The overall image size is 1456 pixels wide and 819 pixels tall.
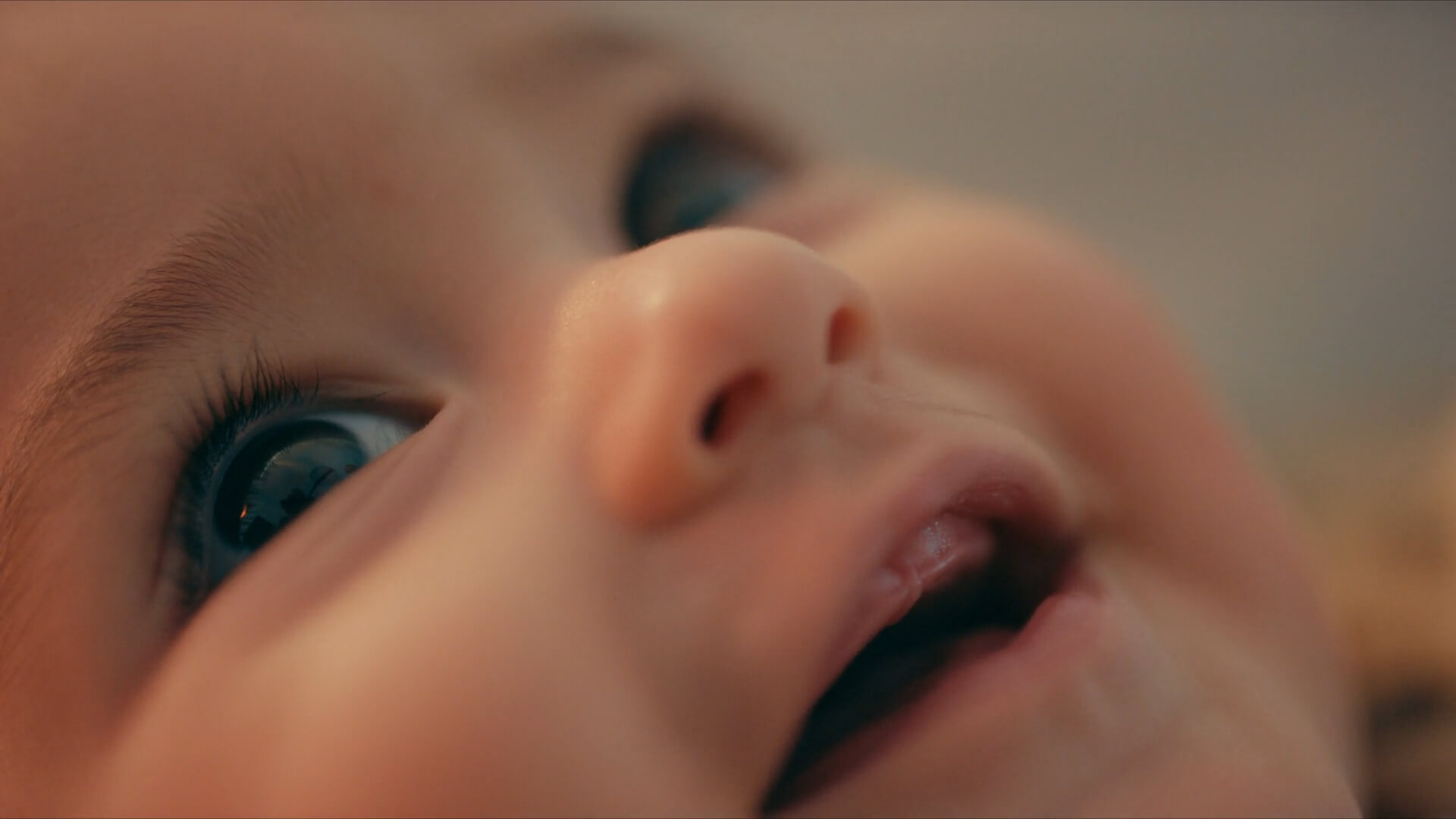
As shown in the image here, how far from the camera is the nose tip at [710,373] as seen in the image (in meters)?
0.25

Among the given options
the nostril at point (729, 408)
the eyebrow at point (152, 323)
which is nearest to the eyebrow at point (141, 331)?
the eyebrow at point (152, 323)

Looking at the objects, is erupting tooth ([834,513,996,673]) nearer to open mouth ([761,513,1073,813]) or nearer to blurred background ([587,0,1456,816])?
open mouth ([761,513,1073,813])

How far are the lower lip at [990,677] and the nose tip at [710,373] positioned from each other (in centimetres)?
8

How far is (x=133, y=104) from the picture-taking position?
0.91 ft

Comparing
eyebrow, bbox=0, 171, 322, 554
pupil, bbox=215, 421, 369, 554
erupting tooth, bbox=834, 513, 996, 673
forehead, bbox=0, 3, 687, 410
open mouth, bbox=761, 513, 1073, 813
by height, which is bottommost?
open mouth, bbox=761, 513, 1073, 813

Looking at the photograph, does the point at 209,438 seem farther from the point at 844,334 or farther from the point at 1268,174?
the point at 1268,174

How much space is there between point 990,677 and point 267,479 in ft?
0.67

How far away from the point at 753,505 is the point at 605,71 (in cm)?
24

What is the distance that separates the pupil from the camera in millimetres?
285

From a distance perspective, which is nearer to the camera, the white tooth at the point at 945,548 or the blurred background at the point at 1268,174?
the white tooth at the point at 945,548

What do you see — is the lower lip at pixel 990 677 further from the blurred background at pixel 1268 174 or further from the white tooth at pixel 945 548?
the blurred background at pixel 1268 174

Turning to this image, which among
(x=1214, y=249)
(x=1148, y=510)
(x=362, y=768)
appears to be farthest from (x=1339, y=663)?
(x=362, y=768)

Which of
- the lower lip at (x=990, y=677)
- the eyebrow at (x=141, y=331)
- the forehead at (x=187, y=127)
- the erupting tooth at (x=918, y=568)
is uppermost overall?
the forehead at (x=187, y=127)

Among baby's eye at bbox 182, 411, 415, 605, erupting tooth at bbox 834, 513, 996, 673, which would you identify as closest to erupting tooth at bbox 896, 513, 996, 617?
erupting tooth at bbox 834, 513, 996, 673
